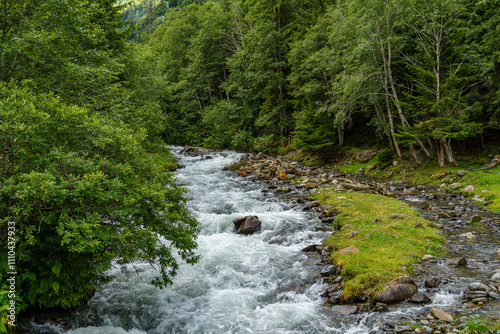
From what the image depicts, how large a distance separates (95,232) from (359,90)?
20812 mm

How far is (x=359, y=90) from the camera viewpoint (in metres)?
21.7

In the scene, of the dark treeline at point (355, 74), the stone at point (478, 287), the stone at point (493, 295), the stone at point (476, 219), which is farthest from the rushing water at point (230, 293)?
the dark treeline at point (355, 74)

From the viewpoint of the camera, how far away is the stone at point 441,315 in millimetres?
6200

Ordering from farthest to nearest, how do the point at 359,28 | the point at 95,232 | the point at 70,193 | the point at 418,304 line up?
the point at 359,28
the point at 418,304
the point at 95,232
the point at 70,193

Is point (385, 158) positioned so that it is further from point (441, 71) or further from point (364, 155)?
point (441, 71)

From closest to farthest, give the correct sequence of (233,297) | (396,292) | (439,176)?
(396,292) → (233,297) → (439,176)

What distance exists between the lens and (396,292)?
290 inches

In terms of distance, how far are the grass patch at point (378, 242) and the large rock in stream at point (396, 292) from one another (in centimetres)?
27

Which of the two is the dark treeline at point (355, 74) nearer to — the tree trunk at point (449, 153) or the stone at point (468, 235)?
the tree trunk at point (449, 153)

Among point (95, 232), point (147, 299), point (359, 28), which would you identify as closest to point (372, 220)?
point (147, 299)

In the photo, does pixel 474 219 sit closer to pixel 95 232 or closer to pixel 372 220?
pixel 372 220

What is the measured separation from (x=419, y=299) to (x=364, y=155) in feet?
66.7

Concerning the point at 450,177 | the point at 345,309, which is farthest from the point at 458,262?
the point at 450,177

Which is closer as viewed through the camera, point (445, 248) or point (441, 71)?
point (445, 248)
